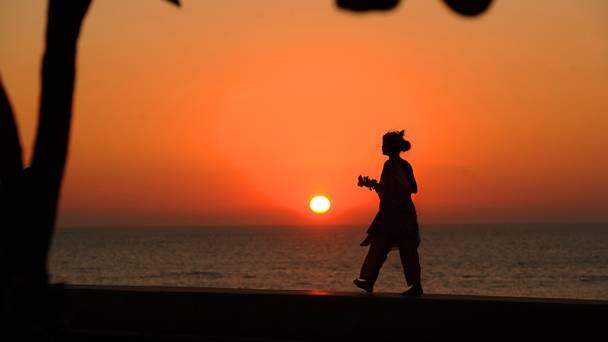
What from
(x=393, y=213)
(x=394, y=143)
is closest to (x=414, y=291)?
(x=393, y=213)

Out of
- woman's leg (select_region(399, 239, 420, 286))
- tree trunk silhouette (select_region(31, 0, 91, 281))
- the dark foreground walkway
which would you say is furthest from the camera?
woman's leg (select_region(399, 239, 420, 286))

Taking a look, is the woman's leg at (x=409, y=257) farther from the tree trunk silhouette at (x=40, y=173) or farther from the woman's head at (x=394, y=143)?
the tree trunk silhouette at (x=40, y=173)

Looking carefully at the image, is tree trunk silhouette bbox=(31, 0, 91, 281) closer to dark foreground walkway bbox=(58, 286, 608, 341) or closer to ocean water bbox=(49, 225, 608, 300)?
dark foreground walkway bbox=(58, 286, 608, 341)

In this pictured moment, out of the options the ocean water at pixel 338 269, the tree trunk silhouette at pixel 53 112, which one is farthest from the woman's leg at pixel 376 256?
the ocean water at pixel 338 269

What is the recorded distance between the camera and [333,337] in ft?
26.2

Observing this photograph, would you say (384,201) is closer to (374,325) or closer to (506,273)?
(374,325)

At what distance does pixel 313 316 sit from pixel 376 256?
1.27 metres

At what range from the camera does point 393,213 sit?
29.8ft

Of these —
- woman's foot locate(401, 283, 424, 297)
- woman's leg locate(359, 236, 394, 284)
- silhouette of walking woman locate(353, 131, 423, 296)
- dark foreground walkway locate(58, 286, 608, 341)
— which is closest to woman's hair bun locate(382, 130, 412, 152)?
silhouette of walking woman locate(353, 131, 423, 296)

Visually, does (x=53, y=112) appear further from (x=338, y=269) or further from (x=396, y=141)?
(x=338, y=269)

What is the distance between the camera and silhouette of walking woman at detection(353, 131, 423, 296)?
8.99m

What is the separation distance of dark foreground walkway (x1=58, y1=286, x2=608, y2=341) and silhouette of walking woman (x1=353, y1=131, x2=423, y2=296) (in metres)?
0.97

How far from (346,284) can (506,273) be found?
19.8 meters

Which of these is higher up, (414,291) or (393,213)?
(393,213)
